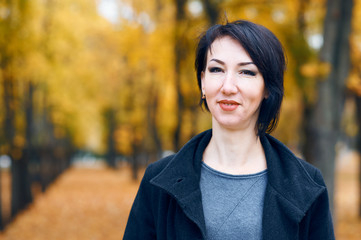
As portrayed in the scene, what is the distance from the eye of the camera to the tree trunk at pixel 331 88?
734cm

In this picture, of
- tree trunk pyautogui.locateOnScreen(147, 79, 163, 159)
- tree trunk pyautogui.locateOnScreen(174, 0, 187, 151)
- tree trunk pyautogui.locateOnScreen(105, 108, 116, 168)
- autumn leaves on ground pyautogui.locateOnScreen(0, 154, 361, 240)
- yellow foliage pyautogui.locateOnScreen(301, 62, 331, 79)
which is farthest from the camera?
tree trunk pyautogui.locateOnScreen(105, 108, 116, 168)

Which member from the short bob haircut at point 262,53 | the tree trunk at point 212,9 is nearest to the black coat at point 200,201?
the short bob haircut at point 262,53

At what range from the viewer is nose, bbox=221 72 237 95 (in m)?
1.91

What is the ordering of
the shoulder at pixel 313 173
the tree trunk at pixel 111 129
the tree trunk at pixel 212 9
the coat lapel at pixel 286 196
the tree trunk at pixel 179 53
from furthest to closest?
the tree trunk at pixel 111 129 → the tree trunk at pixel 179 53 → the tree trunk at pixel 212 9 → the shoulder at pixel 313 173 → the coat lapel at pixel 286 196

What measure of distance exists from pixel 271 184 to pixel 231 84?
427 mm

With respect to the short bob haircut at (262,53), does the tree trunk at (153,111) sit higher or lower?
lower

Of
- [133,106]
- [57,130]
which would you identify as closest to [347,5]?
[133,106]

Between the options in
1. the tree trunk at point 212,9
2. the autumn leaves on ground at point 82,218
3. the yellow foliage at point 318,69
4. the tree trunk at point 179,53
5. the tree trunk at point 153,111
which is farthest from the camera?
the tree trunk at point 153,111

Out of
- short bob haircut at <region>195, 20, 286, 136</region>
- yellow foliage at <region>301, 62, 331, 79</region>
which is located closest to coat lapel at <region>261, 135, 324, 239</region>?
short bob haircut at <region>195, 20, 286, 136</region>

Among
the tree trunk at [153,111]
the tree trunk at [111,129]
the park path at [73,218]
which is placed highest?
the tree trunk at [153,111]

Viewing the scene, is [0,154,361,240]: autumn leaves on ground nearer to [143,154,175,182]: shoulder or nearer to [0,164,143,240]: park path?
[0,164,143,240]: park path

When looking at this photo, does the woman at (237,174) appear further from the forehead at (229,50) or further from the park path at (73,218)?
the park path at (73,218)

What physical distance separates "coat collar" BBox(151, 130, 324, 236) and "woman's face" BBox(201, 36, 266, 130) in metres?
0.21

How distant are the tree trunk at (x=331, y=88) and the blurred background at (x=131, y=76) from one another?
0.6 inches
